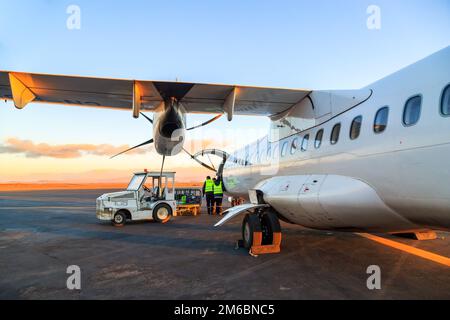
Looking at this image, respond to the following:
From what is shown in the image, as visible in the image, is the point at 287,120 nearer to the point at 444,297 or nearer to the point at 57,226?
the point at 444,297

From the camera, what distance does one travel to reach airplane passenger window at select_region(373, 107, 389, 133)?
14.3 feet

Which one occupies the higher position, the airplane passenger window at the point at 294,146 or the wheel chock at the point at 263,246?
the airplane passenger window at the point at 294,146

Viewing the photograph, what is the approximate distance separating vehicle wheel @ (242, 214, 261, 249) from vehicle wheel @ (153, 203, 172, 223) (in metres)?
5.82

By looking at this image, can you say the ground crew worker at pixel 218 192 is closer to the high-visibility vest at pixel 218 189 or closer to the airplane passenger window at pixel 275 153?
the high-visibility vest at pixel 218 189

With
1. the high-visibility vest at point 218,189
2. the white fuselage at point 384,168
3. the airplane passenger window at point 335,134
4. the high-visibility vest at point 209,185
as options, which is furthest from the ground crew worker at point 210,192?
the airplane passenger window at point 335,134

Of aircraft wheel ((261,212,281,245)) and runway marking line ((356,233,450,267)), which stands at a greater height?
aircraft wheel ((261,212,281,245))

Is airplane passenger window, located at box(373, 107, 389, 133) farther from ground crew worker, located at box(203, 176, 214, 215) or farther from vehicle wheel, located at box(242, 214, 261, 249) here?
ground crew worker, located at box(203, 176, 214, 215)

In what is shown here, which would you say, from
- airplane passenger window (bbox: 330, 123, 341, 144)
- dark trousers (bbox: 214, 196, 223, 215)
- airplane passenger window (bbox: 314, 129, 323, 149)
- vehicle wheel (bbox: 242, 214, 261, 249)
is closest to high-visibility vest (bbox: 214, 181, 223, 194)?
dark trousers (bbox: 214, 196, 223, 215)

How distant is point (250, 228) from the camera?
6770 millimetres

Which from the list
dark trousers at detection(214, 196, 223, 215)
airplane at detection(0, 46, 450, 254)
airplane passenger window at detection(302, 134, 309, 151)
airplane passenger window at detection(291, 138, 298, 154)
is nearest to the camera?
airplane at detection(0, 46, 450, 254)

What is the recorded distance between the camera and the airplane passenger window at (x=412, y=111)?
3852 mm

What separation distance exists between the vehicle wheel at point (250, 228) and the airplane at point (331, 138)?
0.08 ft

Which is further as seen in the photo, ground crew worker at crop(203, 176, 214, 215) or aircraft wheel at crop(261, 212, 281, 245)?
ground crew worker at crop(203, 176, 214, 215)
